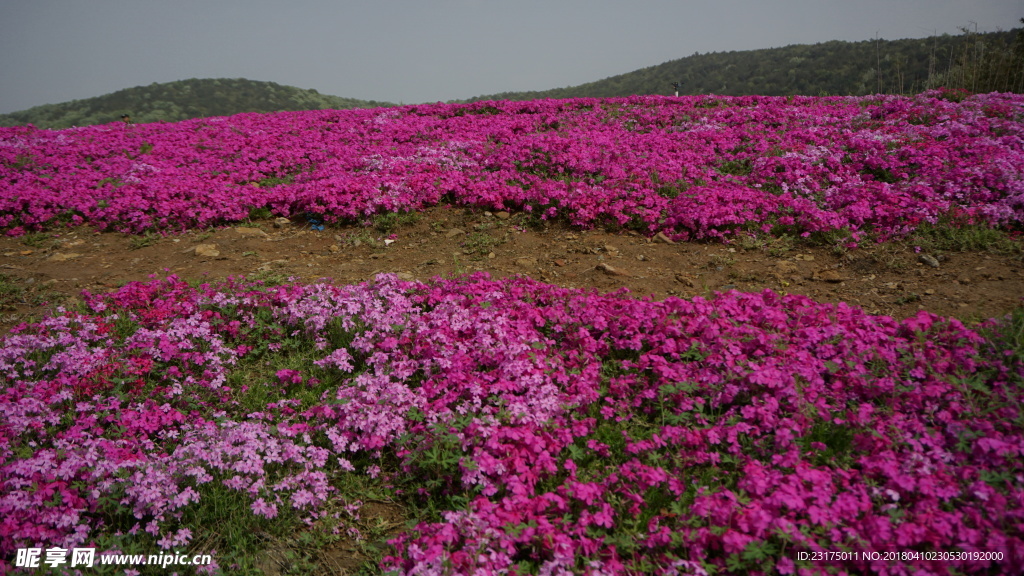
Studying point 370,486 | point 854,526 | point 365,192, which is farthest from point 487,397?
point 365,192

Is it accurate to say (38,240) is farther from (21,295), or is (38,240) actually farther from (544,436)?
(544,436)

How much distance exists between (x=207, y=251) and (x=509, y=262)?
5.43 metres

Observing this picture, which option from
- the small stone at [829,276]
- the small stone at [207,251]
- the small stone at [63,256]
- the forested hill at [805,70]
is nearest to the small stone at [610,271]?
the small stone at [829,276]

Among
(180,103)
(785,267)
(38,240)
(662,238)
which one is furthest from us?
(180,103)

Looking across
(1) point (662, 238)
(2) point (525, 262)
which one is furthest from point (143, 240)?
(1) point (662, 238)

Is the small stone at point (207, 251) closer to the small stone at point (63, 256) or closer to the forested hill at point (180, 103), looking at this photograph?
the small stone at point (63, 256)

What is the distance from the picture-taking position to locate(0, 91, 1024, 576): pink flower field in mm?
3691

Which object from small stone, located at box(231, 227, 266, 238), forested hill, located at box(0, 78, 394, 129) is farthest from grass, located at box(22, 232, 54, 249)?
forested hill, located at box(0, 78, 394, 129)

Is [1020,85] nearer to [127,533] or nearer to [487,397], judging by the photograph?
[487,397]

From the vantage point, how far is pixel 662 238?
9219 millimetres

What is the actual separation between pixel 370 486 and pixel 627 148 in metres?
10.7

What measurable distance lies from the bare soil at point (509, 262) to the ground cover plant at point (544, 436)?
1479 mm

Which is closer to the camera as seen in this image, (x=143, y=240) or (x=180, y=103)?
(x=143, y=240)

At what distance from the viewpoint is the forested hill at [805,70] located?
41.6 meters
